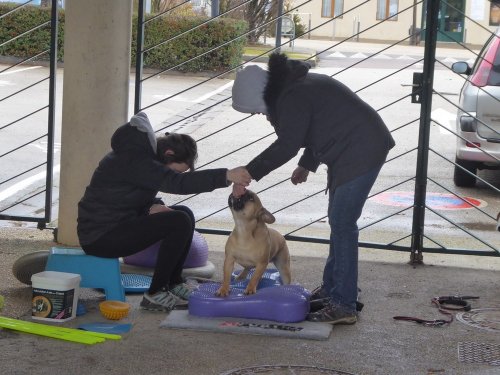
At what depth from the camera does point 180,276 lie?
18.1ft

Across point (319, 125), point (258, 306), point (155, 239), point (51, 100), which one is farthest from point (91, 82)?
point (258, 306)

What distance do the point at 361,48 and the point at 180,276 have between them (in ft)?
87.5

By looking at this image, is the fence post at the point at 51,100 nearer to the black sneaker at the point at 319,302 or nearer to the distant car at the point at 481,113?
Result: the black sneaker at the point at 319,302

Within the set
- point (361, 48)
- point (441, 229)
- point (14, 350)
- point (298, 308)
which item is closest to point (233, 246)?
point (298, 308)

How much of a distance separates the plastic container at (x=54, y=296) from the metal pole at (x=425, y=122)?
266 centimetres

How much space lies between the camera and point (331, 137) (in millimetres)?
4852

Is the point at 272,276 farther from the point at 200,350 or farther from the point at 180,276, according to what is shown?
the point at 200,350

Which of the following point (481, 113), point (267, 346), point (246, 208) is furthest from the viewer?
point (481, 113)

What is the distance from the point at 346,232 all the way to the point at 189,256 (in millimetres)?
1342

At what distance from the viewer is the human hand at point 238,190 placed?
488cm

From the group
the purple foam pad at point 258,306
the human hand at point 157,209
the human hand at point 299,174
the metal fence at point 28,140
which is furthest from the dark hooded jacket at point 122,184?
the metal fence at point 28,140

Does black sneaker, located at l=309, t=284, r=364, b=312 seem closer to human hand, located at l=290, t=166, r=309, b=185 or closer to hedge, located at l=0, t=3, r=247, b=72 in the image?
human hand, located at l=290, t=166, r=309, b=185

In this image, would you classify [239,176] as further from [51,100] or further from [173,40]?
[173,40]

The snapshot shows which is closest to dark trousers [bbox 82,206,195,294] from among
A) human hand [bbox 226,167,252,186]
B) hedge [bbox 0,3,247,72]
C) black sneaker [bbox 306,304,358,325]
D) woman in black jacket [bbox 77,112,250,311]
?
woman in black jacket [bbox 77,112,250,311]
